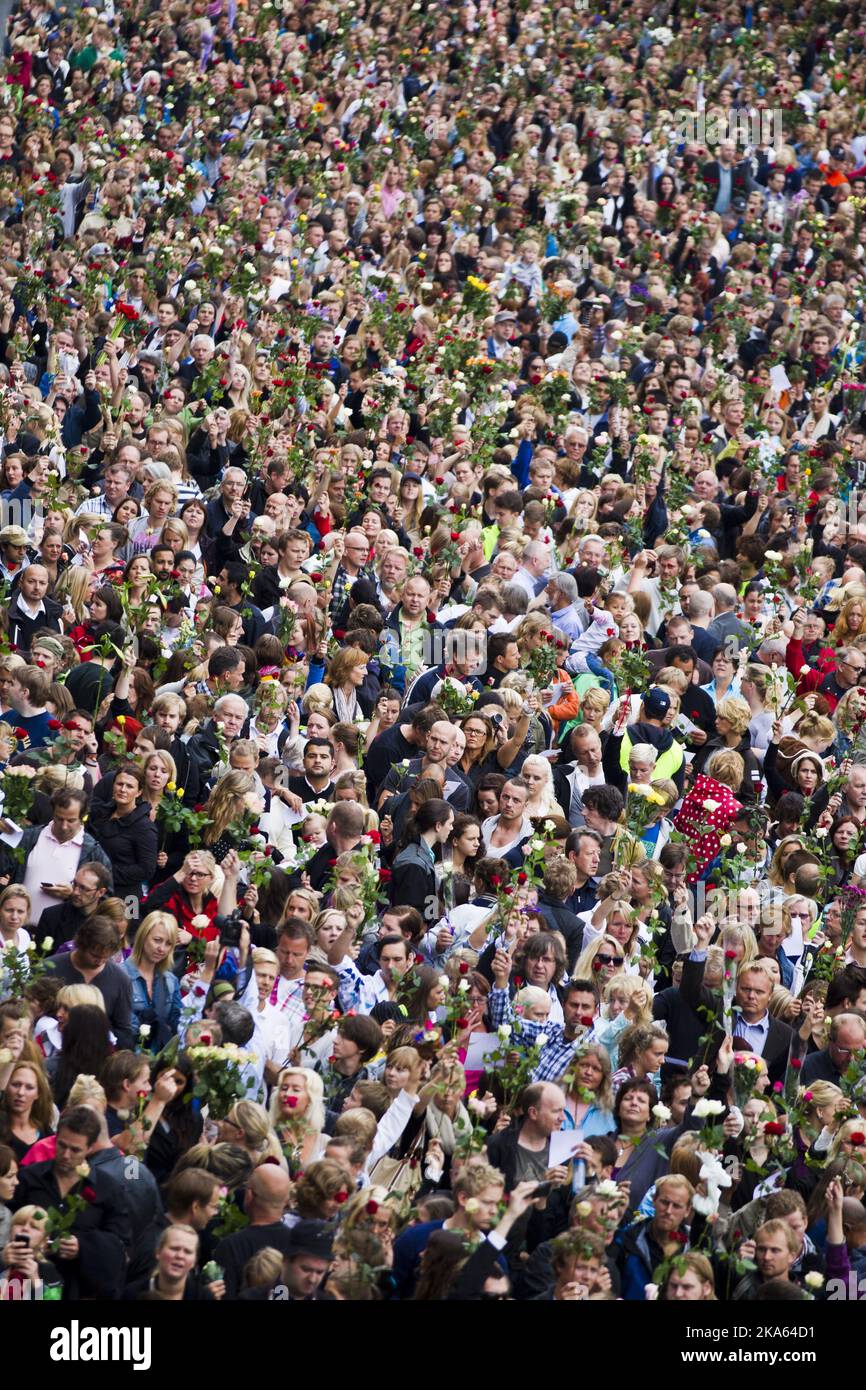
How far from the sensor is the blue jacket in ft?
30.8

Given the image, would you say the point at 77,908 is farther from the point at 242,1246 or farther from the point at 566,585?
the point at 566,585

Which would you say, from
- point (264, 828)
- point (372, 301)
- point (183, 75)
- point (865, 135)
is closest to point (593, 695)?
point (264, 828)

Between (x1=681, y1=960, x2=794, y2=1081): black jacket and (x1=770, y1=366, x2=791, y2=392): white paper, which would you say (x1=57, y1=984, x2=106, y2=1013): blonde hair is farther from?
(x1=770, y1=366, x2=791, y2=392): white paper

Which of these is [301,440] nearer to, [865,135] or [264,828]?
[264,828]

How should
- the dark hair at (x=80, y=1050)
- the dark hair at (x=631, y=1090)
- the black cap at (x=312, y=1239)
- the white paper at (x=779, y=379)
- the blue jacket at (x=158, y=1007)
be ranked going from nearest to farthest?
the black cap at (x=312, y=1239), the dark hair at (x=80, y=1050), the dark hair at (x=631, y=1090), the blue jacket at (x=158, y=1007), the white paper at (x=779, y=379)

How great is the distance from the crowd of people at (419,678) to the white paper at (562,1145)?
7cm

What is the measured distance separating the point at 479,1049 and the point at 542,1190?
114cm

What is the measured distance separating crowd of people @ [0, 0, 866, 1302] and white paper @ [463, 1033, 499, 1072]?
0.01 metres

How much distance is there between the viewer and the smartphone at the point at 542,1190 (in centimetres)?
839

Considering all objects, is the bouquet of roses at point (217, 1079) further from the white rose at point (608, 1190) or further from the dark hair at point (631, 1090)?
the dark hair at point (631, 1090)

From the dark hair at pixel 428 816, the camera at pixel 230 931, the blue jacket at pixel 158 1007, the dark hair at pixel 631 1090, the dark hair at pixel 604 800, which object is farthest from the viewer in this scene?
the dark hair at pixel 604 800

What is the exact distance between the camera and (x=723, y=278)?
67.5ft

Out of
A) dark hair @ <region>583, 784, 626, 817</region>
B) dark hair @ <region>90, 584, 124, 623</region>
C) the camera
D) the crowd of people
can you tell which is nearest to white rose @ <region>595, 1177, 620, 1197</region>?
the crowd of people

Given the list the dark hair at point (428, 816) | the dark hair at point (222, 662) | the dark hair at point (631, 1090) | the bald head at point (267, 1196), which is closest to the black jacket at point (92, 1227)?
the bald head at point (267, 1196)
